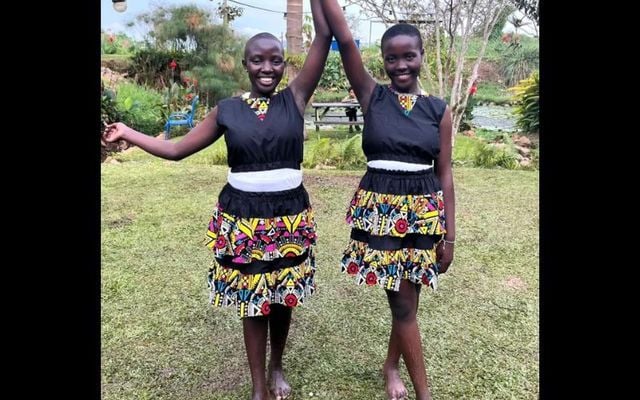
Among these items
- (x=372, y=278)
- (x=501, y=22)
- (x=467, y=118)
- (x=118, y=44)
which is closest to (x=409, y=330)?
(x=372, y=278)

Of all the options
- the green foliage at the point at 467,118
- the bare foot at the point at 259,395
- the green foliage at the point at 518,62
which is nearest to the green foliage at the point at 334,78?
the green foliage at the point at 467,118

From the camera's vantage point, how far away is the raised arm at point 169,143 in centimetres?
236

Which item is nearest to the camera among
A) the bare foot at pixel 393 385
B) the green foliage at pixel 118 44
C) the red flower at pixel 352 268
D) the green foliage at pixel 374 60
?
the red flower at pixel 352 268

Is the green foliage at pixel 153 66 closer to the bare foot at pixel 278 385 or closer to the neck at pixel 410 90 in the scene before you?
the bare foot at pixel 278 385

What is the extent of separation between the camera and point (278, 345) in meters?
2.74

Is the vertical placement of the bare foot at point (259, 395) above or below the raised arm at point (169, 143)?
below

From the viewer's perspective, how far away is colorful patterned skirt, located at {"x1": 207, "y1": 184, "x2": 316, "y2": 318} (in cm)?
230

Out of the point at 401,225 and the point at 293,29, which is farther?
the point at 293,29

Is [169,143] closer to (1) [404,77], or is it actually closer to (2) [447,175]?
(1) [404,77]

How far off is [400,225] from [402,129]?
16.5 inches

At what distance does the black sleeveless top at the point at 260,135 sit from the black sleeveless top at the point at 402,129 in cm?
35

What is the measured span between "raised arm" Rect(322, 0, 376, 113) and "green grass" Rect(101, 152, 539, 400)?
1.55 metres

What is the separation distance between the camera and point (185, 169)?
8.44m
